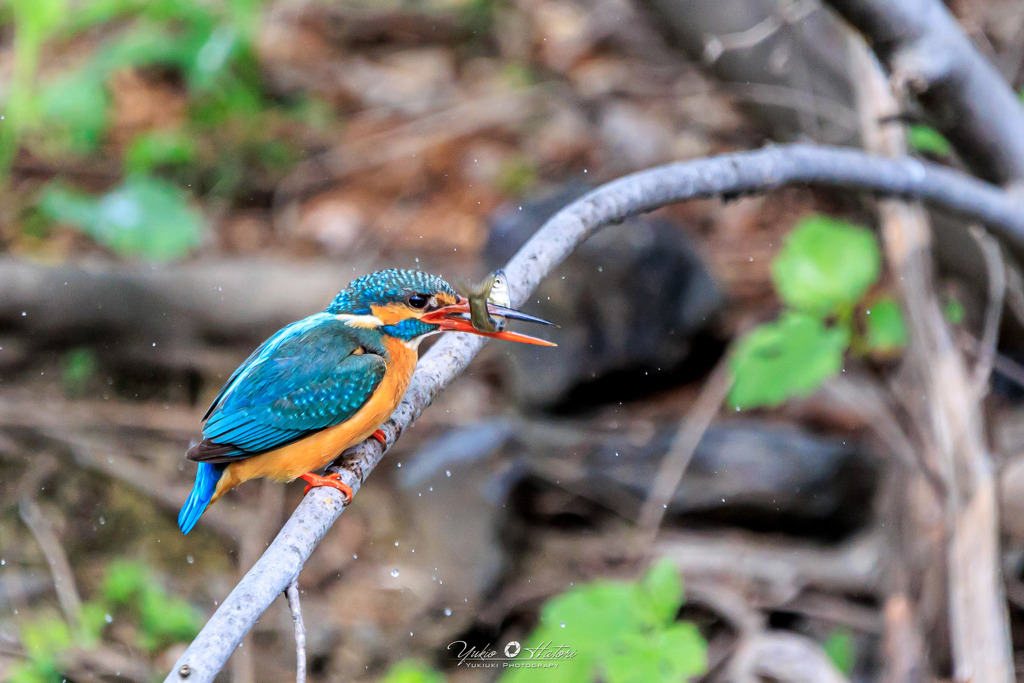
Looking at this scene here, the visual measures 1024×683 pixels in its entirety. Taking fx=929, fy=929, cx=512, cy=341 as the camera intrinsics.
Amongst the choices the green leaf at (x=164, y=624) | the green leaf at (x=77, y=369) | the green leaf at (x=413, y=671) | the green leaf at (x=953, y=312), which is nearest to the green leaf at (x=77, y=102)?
the green leaf at (x=77, y=369)

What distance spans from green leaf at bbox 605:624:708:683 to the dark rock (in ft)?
5.06

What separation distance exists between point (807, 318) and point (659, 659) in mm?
1078

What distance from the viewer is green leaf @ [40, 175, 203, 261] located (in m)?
4.00

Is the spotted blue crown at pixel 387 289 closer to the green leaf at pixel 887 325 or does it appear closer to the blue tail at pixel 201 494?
the blue tail at pixel 201 494

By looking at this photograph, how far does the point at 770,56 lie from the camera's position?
3.47 m

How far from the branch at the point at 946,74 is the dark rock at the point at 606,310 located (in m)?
1.48

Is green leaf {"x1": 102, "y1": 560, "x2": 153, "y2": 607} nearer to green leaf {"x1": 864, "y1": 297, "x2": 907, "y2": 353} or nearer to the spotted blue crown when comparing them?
the spotted blue crown

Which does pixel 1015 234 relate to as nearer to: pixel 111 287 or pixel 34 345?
pixel 111 287

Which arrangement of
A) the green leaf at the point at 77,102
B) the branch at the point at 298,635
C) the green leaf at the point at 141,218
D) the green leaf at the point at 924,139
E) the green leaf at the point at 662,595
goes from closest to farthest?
the branch at the point at 298,635 → the green leaf at the point at 662,595 → the green leaf at the point at 924,139 → the green leaf at the point at 141,218 → the green leaf at the point at 77,102

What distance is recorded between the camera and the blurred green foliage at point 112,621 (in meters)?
3.24

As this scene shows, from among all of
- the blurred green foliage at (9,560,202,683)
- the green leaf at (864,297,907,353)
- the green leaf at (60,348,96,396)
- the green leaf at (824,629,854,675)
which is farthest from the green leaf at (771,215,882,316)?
the green leaf at (60,348,96,396)

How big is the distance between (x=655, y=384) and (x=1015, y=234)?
5.73ft

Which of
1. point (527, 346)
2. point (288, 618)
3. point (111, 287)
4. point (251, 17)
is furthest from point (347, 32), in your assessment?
point (288, 618)

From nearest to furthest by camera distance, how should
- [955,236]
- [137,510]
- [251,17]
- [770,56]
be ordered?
1. [955,236]
2. [770,56]
3. [137,510]
4. [251,17]
